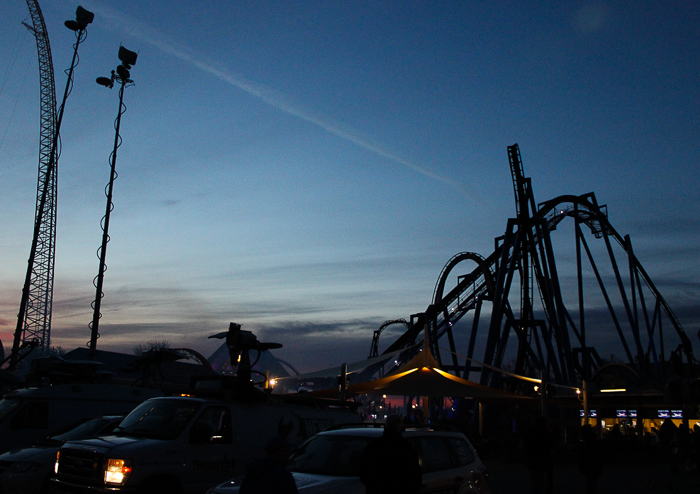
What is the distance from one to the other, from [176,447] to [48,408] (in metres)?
5.47

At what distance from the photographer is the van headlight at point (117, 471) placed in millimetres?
7281

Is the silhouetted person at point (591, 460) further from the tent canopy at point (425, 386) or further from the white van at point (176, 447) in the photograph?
the tent canopy at point (425, 386)

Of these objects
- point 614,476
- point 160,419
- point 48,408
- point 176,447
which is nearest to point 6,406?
point 48,408

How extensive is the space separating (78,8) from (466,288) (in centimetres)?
2605

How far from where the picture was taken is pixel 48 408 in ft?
38.9

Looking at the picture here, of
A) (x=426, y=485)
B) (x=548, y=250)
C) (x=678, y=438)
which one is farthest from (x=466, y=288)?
(x=426, y=485)

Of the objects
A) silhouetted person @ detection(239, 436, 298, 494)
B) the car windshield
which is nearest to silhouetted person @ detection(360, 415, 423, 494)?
silhouetted person @ detection(239, 436, 298, 494)

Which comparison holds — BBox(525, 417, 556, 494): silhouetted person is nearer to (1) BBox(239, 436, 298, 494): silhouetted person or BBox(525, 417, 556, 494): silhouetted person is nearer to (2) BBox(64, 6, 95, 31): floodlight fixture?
(1) BBox(239, 436, 298, 494): silhouetted person

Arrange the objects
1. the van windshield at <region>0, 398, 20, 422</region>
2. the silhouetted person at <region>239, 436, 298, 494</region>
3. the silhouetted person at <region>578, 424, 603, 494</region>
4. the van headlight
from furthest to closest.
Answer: the silhouetted person at <region>578, 424, 603, 494</region>
the van windshield at <region>0, 398, 20, 422</region>
the van headlight
the silhouetted person at <region>239, 436, 298, 494</region>

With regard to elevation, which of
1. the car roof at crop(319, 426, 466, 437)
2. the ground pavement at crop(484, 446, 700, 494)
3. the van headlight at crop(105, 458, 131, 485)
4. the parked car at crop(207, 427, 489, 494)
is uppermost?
the car roof at crop(319, 426, 466, 437)

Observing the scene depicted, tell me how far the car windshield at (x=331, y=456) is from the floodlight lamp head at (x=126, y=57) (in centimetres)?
1887

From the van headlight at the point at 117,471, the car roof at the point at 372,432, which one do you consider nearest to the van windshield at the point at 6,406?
the van headlight at the point at 117,471

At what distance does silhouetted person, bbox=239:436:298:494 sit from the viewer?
4.49 meters

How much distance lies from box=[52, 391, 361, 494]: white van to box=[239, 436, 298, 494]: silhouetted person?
3.51m
